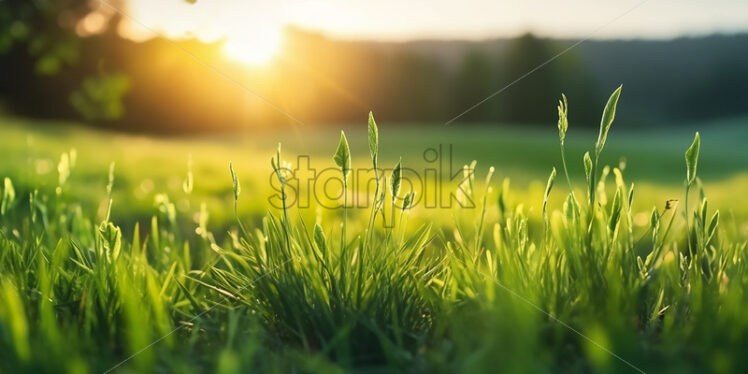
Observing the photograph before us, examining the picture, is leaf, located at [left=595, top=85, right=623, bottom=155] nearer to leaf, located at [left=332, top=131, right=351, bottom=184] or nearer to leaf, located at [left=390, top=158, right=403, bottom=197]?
leaf, located at [left=390, top=158, right=403, bottom=197]

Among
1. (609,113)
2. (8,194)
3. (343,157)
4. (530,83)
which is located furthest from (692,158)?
(530,83)

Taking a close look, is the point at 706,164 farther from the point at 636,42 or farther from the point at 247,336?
the point at 247,336

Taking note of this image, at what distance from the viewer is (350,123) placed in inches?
1339

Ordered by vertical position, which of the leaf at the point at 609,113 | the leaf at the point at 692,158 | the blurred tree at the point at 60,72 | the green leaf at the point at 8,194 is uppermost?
the blurred tree at the point at 60,72

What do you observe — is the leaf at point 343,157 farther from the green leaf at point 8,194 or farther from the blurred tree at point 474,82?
the blurred tree at point 474,82

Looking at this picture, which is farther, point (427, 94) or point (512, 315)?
point (427, 94)

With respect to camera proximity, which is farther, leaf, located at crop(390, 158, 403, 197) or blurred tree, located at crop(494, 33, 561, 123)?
blurred tree, located at crop(494, 33, 561, 123)

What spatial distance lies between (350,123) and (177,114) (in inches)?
425

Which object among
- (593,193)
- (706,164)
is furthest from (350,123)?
(593,193)

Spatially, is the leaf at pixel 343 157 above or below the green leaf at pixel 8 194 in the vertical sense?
above

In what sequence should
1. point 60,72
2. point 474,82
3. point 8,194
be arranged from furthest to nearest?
point 474,82, point 60,72, point 8,194

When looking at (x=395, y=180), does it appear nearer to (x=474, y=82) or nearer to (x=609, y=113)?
(x=609, y=113)

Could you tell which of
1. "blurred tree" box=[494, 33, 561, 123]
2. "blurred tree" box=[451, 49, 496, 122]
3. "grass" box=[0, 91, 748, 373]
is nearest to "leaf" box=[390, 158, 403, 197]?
"grass" box=[0, 91, 748, 373]

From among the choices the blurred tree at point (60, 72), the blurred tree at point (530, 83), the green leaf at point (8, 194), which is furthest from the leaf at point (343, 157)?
the blurred tree at point (530, 83)
